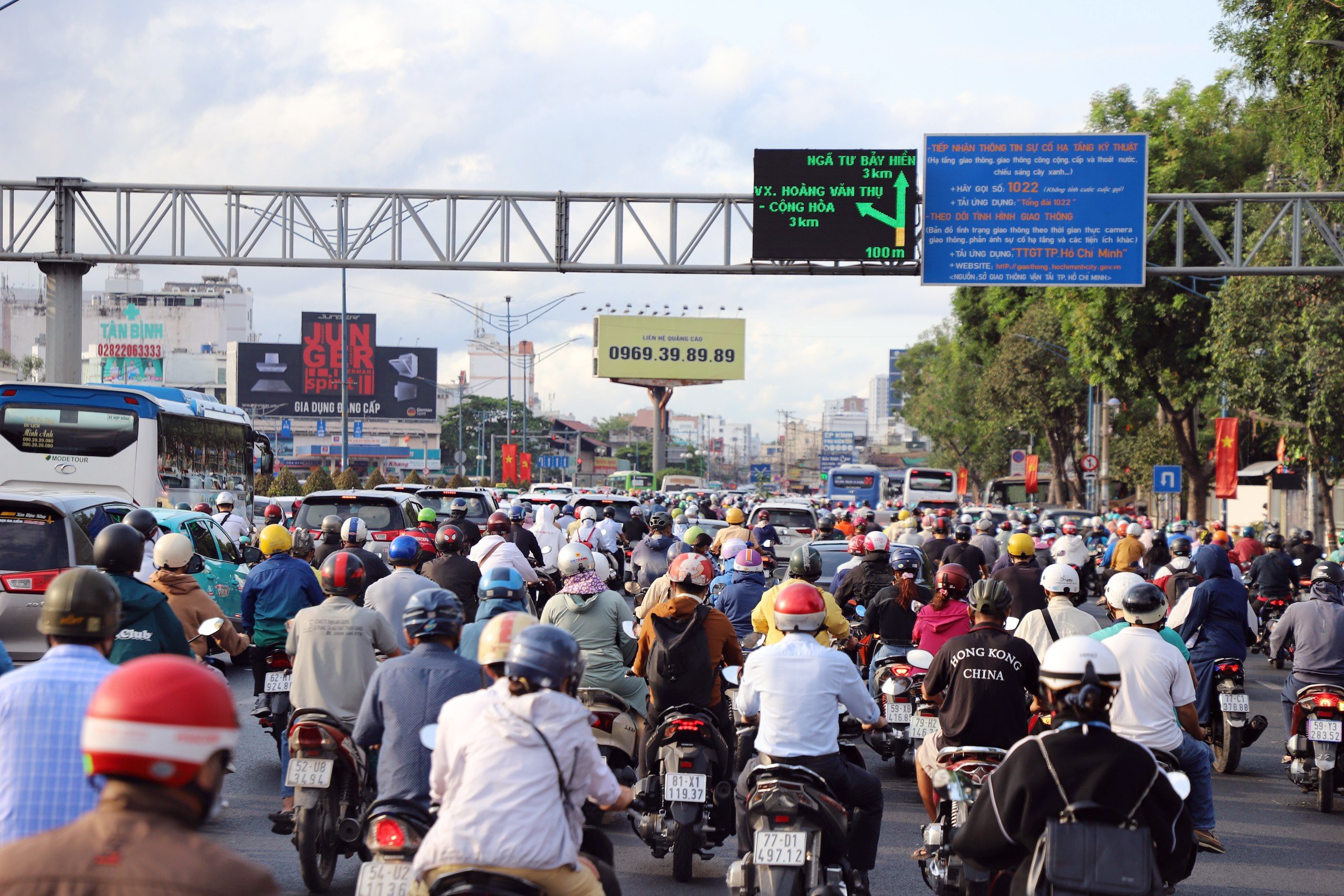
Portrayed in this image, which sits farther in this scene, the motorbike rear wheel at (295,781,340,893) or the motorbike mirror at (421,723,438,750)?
the motorbike rear wheel at (295,781,340,893)

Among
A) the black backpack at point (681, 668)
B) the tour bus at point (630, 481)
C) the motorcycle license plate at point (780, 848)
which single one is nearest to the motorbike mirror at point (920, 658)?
the black backpack at point (681, 668)

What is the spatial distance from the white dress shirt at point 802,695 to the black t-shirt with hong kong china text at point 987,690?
1.91 ft

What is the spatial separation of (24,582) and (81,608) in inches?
264

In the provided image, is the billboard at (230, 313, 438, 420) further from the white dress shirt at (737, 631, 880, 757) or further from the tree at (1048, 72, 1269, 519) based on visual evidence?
the white dress shirt at (737, 631, 880, 757)

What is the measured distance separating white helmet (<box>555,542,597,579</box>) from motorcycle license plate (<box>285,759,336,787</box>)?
2.29m

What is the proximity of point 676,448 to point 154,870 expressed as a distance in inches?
7108

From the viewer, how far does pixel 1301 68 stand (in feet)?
77.9

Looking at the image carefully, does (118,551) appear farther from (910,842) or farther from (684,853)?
(910,842)

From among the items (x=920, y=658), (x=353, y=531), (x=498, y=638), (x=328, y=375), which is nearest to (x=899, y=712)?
(x=920, y=658)

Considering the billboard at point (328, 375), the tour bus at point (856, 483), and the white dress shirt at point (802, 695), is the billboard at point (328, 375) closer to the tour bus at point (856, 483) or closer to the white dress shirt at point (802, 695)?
the tour bus at point (856, 483)

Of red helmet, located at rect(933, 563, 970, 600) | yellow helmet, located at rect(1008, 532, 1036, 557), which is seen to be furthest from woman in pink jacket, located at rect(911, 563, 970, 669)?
yellow helmet, located at rect(1008, 532, 1036, 557)

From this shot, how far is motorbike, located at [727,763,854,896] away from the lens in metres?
5.74

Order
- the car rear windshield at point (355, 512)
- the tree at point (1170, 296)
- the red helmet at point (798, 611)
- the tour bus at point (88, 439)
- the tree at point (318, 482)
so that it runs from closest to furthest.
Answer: the red helmet at point (798, 611)
the car rear windshield at point (355, 512)
the tour bus at point (88, 439)
the tree at point (1170, 296)
the tree at point (318, 482)

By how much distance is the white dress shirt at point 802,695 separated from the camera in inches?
244
